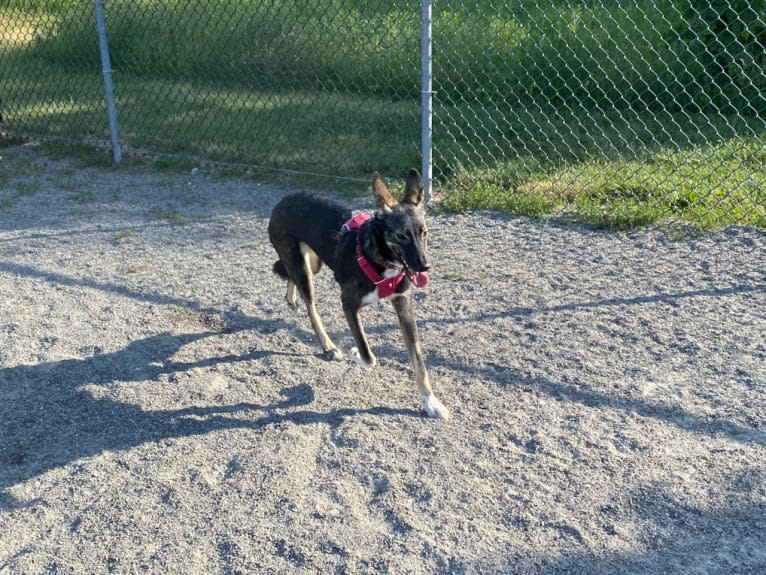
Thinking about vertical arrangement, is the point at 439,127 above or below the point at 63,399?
above

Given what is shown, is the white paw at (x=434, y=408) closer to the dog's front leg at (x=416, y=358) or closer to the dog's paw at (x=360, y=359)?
the dog's front leg at (x=416, y=358)

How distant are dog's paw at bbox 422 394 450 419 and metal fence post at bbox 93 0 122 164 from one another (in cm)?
570

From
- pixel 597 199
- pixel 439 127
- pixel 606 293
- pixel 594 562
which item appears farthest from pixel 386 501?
pixel 439 127

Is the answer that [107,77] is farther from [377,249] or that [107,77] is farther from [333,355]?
[377,249]

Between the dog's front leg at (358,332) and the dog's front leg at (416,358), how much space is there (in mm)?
208

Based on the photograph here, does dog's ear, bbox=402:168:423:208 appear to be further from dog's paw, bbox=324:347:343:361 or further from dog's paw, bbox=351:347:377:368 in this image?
dog's paw, bbox=324:347:343:361

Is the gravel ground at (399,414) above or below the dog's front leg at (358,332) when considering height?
below

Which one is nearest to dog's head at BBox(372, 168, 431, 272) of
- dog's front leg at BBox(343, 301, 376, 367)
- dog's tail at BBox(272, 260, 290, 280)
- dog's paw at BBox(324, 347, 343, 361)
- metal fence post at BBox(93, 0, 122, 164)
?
dog's front leg at BBox(343, 301, 376, 367)

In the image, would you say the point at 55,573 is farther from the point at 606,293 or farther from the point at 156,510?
the point at 606,293

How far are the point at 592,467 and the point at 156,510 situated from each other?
169 centimetres

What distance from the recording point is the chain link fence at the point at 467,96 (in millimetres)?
6656

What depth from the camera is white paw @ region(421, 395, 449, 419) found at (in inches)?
148

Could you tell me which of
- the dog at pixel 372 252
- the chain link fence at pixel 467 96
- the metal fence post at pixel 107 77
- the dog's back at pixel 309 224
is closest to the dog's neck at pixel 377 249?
the dog at pixel 372 252

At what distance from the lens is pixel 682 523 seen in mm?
2979
